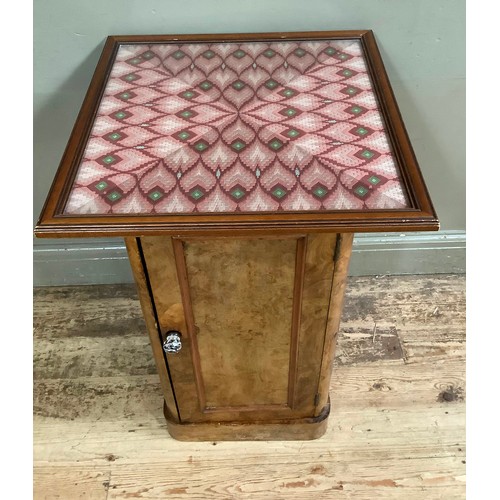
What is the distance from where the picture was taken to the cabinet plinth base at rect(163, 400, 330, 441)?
1.53 m

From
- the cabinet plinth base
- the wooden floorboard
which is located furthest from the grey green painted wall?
the cabinet plinth base

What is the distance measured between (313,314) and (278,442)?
483mm

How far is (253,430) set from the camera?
1.54 metres

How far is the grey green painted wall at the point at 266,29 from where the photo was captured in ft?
4.60

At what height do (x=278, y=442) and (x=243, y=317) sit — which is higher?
(x=243, y=317)

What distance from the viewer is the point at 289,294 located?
122 centimetres

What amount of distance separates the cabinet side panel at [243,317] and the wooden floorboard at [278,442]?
0.18m

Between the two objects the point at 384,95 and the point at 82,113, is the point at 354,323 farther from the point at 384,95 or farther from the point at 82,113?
the point at 82,113

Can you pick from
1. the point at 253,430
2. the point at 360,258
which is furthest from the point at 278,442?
the point at 360,258

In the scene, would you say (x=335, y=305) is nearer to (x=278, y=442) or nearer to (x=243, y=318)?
(x=243, y=318)

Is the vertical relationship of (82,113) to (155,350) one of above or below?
above

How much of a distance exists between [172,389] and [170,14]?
0.89 metres

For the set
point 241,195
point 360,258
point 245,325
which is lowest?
point 360,258

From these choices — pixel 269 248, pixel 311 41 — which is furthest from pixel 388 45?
pixel 269 248
